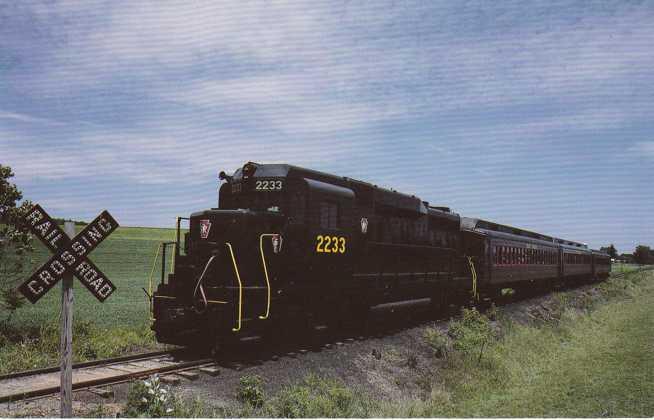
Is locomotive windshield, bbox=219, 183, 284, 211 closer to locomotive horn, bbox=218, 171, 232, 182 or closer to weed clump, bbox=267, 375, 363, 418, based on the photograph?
locomotive horn, bbox=218, 171, 232, 182

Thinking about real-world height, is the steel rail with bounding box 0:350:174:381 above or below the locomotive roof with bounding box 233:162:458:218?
below

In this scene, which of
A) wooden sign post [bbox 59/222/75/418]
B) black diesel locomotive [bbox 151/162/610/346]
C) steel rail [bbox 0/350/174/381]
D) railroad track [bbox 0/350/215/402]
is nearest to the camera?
wooden sign post [bbox 59/222/75/418]

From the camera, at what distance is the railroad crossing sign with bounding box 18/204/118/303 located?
17.4 feet

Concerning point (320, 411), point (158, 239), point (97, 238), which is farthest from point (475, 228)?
point (158, 239)

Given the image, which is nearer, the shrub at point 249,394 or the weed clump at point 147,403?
the weed clump at point 147,403

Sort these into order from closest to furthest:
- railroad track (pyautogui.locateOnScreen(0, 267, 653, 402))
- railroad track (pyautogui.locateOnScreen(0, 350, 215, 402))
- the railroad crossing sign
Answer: the railroad crossing sign
railroad track (pyautogui.locateOnScreen(0, 350, 215, 402))
railroad track (pyautogui.locateOnScreen(0, 267, 653, 402))

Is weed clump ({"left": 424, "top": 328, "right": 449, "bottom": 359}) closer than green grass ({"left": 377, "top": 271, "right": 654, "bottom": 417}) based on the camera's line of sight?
No

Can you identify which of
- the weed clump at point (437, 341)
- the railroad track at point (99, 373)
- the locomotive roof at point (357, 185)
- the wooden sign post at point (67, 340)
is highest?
the locomotive roof at point (357, 185)

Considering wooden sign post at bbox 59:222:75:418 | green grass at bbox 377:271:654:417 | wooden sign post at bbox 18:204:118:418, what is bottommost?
green grass at bbox 377:271:654:417

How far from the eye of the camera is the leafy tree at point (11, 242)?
11586 mm

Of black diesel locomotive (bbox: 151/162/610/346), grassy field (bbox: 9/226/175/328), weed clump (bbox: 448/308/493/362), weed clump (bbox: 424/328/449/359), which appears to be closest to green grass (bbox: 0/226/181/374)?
grassy field (bbox: 9/226/175/328)

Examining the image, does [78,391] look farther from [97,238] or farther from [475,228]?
[475,228]

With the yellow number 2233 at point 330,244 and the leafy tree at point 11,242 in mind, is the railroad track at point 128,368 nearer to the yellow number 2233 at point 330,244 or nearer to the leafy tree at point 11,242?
the yellow number 2233 at point 330,244

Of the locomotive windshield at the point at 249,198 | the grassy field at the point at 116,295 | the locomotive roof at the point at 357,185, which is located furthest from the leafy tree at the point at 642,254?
the locomotive windshield at the point at 249,198
